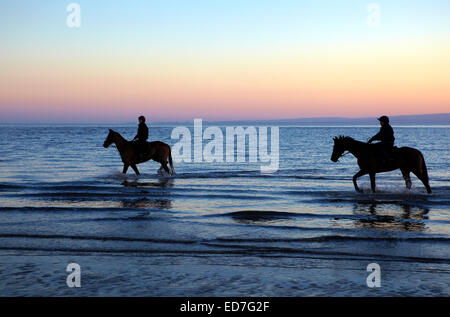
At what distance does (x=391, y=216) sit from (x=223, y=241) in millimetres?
4939

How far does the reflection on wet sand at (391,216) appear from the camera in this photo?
10266mm

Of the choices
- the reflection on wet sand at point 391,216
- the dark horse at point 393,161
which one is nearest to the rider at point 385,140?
the dark horse at point 393,161

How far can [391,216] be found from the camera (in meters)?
11.6

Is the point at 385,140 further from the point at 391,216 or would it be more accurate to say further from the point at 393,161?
the point at 391,216

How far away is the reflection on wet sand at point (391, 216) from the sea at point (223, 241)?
0.08 ft

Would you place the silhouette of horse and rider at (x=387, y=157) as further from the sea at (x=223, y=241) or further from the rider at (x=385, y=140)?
the sea at (x=223, y=241)

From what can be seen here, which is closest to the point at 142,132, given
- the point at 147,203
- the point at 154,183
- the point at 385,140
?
the point at 154,183

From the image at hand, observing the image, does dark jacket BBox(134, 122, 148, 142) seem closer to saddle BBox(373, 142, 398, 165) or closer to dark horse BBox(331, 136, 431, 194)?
dark horse BBox(331, 136, 431, 194)

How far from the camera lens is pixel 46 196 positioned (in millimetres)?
15297

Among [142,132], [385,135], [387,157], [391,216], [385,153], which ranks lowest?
[391,216]

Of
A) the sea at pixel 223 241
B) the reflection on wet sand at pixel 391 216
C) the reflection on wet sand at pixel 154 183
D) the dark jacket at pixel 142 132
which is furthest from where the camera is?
the dark jacket at pixel 142 132

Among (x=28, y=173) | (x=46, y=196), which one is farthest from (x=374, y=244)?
(x=28, y=173)
